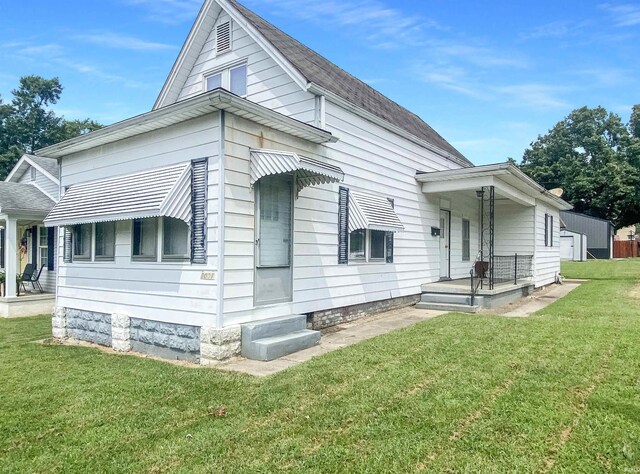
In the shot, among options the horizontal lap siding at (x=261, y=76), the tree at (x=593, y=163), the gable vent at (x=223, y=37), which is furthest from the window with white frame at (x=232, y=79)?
the tree at (x=593, y=163)

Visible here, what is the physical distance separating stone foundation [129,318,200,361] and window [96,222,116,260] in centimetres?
140

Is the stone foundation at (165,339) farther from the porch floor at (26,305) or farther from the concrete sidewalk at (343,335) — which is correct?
the porch floor at (26,305)

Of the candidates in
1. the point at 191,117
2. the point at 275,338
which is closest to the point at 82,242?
the point at 191,117

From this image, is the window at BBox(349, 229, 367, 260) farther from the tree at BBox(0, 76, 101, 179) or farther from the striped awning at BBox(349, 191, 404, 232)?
the tree at BBox(0, 76, 101, 179)

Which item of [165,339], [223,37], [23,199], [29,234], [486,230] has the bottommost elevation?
[165,339]

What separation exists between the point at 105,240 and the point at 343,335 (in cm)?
457

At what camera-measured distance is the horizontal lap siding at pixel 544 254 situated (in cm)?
1540

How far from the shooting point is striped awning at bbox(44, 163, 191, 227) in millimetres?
5996

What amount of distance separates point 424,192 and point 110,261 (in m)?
7.79

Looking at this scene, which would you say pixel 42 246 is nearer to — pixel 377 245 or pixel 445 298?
pixel 377 245

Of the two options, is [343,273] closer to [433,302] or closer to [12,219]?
[433,302]

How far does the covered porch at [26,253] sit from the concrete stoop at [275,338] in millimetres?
8923

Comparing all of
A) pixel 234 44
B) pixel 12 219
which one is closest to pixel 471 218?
pixel 234 44

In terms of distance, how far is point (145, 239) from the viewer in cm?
703
